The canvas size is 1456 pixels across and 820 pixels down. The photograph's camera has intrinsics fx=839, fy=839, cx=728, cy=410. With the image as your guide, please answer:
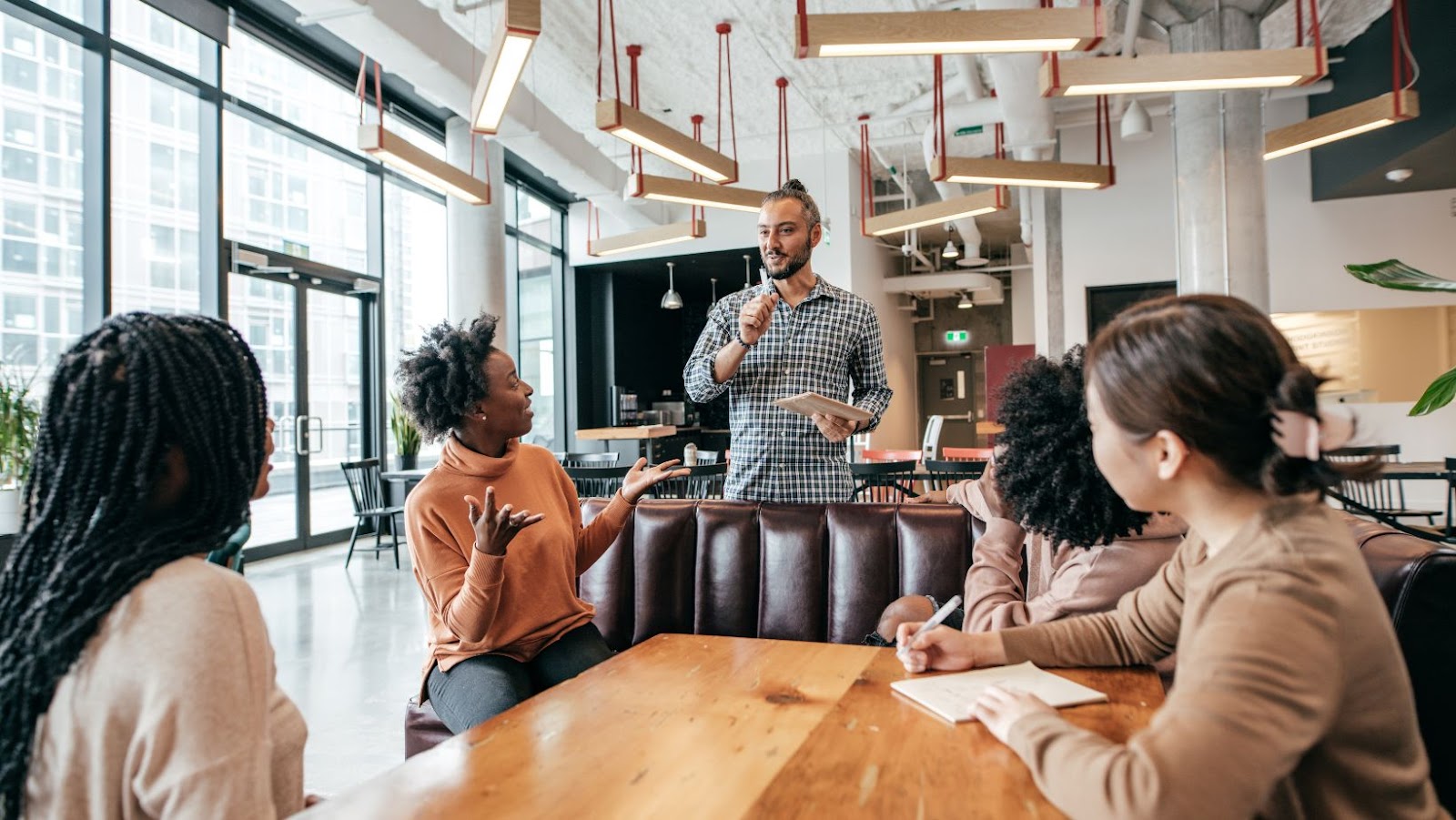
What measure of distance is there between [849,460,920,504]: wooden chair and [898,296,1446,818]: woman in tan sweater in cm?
293

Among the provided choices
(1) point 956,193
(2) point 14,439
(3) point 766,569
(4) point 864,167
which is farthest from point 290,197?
(1) point 956,193

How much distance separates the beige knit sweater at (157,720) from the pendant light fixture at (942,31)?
9.45 feet

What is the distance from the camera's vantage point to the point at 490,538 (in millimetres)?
1682

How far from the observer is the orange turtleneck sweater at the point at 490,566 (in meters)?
1.81

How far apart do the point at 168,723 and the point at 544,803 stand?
37 cm

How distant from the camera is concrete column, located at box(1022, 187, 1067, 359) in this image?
8.80m

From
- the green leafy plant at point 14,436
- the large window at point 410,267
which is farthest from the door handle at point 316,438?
the green leafy plant at point 14,436

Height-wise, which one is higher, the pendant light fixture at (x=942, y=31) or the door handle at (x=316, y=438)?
the pendant light fixture at (x=942, y=31)

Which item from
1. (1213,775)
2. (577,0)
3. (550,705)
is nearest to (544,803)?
(550,705)

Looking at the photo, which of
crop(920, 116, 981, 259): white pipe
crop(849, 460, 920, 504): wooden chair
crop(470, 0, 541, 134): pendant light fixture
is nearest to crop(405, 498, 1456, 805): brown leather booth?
crop(849, 460, 920, 504): wooden chair

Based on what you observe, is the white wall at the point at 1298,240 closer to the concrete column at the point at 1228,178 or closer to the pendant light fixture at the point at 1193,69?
the concrete column at the point at 1228,178

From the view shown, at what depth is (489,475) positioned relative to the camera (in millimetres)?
2080

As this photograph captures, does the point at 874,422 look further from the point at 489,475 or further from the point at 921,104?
the point at 921,104

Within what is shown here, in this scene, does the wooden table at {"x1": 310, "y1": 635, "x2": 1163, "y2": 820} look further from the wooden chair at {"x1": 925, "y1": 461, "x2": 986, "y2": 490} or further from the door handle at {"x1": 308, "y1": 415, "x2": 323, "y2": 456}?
the door handle at {"x1": 308, "y1": 415, "x2": 323, "y2": 456}
